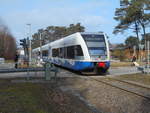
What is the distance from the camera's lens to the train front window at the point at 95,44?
18569 mm

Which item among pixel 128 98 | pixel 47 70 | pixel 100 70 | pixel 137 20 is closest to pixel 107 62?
pixel 100 70

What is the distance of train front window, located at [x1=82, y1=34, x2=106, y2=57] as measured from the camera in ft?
60.9

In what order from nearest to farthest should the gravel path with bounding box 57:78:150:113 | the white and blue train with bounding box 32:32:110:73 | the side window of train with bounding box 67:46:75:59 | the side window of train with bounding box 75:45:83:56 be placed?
the gravel path with bounding box 57:78:150:113 < the white and blue train with bounding box 32:32:110:73 < the side window of train with bounding box 75:45:83:56 < the side window of train with bounding box 67:46:75:59

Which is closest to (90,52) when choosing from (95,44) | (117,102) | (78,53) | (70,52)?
(95,44)

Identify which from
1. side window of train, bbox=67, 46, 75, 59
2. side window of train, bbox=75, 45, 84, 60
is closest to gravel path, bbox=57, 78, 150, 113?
side window of train, bbox=75, 45, 84, 60

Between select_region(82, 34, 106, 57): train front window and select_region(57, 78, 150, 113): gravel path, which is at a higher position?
select_region(82, 34, 106, 57): train front window

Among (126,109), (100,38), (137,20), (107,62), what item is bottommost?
(126,109)

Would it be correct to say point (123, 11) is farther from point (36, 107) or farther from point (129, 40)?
point (36, 107)

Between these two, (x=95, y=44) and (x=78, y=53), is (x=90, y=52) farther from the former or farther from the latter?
(x=78, y=53)

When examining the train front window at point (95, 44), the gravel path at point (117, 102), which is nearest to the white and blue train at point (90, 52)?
the train front window at point (95, 44)

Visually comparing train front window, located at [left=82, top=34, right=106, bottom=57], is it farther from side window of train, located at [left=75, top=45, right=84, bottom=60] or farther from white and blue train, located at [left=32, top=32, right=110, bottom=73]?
side window of train, located at [left=75, top=45, right=84, bottom=60]

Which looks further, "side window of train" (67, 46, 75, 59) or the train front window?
"side window of train" (67, 46, 75, 59)

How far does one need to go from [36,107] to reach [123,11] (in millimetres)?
46836

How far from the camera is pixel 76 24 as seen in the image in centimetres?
8612
